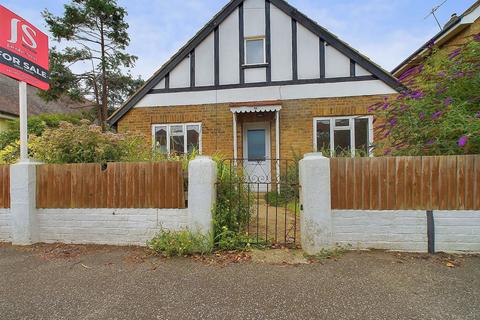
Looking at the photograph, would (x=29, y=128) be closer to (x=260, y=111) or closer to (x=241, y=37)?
(x=241, y=37)

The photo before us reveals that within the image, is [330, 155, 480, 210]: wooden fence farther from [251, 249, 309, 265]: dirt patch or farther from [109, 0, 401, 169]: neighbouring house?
[109, 0, 401, 169]: neighbouring house

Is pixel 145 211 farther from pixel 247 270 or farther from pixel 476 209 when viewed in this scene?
pixel 476 209

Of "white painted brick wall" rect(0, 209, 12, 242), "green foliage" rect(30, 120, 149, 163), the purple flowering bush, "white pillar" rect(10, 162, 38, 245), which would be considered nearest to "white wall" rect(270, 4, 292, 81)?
the purple flowering bush

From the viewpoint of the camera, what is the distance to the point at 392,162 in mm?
3973

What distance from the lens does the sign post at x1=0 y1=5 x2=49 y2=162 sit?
450cm

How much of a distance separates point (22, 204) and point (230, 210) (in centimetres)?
331

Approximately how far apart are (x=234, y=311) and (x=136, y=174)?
104 inches

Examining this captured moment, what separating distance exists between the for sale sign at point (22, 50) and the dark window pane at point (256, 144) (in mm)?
5821

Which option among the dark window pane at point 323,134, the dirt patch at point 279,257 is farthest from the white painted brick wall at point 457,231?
the dark window pane at point 323,134

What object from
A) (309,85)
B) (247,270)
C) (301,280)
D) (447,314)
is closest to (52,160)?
(247,270)

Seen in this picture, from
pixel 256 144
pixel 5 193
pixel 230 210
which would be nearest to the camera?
pixel 230 210

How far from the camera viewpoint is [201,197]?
407 centimetres

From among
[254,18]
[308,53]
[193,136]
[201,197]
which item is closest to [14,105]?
[193,136]

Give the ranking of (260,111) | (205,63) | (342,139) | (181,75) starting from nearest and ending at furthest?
1. (342,139)
2. (260,111)
3. (205,63)
4. (181,75)
